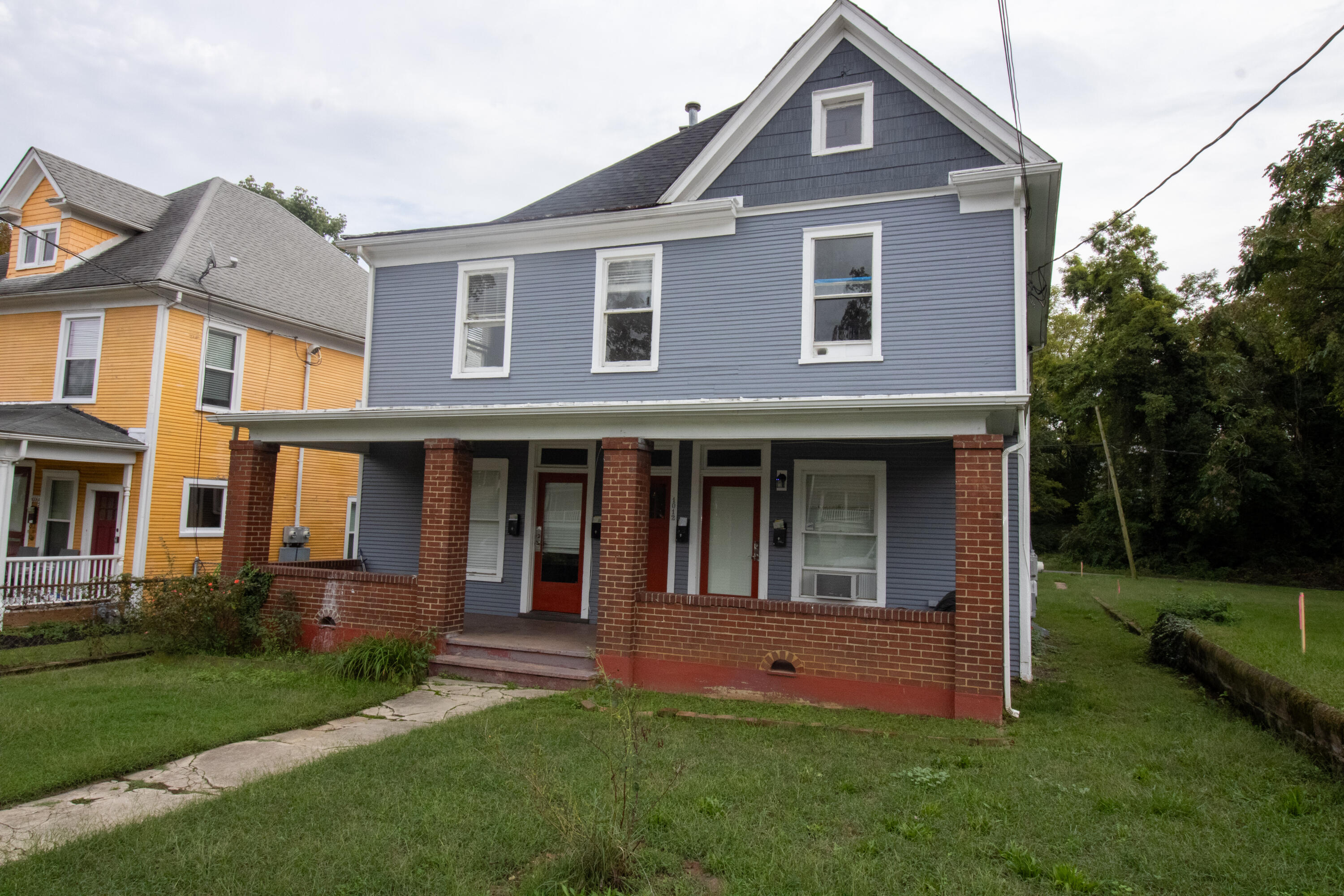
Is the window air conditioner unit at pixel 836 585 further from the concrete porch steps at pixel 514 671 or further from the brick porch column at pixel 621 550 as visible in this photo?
the concrete porch steps at pixel 514 671

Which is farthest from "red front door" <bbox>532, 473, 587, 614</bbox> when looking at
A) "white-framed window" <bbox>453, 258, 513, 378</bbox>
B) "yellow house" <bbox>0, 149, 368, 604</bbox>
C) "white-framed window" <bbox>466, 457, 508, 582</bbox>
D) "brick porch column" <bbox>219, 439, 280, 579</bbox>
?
"yellow house" <bbox>0, 149, 368, 604</bbox>

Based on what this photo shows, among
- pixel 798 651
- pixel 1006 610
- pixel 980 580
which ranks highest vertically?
pixel 980 580

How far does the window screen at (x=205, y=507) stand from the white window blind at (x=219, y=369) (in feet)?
5.12

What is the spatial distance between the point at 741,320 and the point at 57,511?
13232 mm

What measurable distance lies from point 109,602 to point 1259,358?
34255 mm

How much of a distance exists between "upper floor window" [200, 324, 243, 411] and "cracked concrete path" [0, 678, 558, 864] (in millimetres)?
9556

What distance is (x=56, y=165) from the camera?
14.8m

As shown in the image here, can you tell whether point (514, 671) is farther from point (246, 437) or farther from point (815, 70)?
point (815, 70)

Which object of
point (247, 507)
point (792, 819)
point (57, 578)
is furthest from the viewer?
point (57, 578)

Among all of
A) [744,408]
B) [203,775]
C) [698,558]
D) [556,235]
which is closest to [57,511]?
[556,235]

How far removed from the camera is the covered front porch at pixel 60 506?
1179 cm

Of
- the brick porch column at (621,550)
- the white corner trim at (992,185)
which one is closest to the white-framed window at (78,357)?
the brick porch column at (621,550)

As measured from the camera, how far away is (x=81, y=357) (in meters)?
14.5

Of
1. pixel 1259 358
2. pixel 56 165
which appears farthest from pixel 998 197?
pixel 1259 358
